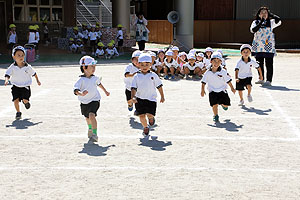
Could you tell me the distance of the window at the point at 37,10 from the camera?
108ft

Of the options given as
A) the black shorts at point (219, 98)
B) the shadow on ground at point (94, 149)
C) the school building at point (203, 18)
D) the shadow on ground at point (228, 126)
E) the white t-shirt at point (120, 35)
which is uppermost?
the school building at point (203, 18)

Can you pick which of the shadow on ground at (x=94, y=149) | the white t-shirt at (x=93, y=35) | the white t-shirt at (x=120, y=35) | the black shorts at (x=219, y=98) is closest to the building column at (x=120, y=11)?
the white t-shirt at (x=120, y=35)

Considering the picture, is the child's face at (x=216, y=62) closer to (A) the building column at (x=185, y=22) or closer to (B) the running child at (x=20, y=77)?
(B) the running child at (x=20, y=77)

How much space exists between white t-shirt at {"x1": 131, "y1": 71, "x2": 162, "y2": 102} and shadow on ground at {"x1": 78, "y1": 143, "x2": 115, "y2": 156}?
44.2 inches

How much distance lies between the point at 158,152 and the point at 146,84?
1453 millimetres

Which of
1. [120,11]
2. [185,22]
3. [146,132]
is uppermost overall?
[120,11]

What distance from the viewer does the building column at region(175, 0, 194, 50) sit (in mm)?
27484

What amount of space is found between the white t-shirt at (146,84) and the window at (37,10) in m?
27.3

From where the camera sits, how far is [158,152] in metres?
6.91

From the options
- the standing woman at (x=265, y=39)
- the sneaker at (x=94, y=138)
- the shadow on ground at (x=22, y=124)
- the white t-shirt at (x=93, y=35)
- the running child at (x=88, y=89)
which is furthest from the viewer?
the white t-shirt at (x=93, y=35)

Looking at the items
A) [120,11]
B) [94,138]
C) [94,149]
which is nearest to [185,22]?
[120,11]

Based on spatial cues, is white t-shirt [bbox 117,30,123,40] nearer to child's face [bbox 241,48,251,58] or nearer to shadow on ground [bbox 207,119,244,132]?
child's face [bbox 241,48,251,58]

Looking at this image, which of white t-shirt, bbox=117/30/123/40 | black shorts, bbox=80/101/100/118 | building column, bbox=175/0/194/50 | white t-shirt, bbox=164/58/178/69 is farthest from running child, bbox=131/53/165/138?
building column, bbox=175/0/194/50

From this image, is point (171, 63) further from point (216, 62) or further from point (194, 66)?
point (216, 62)
